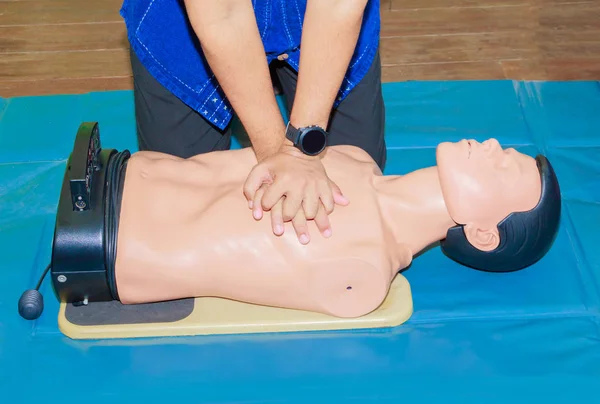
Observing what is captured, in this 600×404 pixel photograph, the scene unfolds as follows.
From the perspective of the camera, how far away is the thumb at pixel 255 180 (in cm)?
175

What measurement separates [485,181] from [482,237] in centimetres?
15

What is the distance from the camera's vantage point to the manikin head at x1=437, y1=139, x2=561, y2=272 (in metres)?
1.78

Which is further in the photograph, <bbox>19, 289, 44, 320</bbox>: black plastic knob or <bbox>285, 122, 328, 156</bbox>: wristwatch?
<bbox>19, 289, 44, 320</bbox>: black plastic knob

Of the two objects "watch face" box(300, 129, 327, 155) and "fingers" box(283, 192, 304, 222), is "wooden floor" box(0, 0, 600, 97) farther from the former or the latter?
"fingers" box(283, 192, 304, 222)

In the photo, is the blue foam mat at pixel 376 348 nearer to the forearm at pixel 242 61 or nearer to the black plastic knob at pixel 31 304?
the black plastic knob at pixel 31 304

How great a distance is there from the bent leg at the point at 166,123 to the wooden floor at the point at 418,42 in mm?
786

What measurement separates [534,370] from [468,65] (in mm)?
1477

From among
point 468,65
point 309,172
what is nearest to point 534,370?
point 309,172

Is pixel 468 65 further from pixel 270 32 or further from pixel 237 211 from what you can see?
pixel 237 211

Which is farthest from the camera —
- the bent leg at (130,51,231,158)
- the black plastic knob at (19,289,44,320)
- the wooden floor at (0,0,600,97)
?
the wooden floor at (0,0,600,97)

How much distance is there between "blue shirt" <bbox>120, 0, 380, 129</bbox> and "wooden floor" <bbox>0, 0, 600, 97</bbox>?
84 cm

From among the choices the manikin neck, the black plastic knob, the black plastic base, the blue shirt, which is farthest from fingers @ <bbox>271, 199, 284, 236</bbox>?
the black plastic knob

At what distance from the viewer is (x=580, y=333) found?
190 centimetres

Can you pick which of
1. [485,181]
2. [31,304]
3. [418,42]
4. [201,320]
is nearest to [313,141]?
[485,181]
